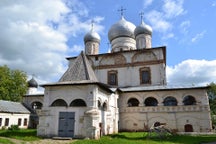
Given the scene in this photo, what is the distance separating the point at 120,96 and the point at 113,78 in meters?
3.35

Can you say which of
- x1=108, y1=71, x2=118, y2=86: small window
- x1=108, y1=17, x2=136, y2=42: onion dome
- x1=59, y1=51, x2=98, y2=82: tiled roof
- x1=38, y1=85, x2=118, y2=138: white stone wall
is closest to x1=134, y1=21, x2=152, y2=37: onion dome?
x1=108, y1=17, x2=136, y2=42: onion dome

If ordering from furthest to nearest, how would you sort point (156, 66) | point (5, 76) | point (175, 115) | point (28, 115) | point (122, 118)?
point (5, 76)
point (28, 115)
point (156, 66)
point (122, 118)
point (175, 115)

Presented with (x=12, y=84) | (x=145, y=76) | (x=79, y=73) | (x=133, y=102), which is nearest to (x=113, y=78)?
(x=145, y=76)

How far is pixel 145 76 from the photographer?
886 inches

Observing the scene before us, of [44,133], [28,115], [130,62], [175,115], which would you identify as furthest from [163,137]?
[28,115]

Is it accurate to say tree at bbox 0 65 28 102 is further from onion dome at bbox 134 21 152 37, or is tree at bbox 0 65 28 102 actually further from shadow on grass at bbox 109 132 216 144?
shadow on grass at bbox 109 132 216 144

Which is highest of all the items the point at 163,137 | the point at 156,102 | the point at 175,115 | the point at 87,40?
the point at 87,40

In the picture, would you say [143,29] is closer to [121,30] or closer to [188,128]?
[121,30]

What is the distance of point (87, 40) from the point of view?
90.4ft

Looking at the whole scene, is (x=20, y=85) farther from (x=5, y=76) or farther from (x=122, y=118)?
(x=122, y=118)

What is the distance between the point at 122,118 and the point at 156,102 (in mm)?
3722

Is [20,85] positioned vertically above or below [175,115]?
above

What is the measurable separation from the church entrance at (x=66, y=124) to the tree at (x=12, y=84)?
19.0 m

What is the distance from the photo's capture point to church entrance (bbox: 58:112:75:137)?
13.9m
